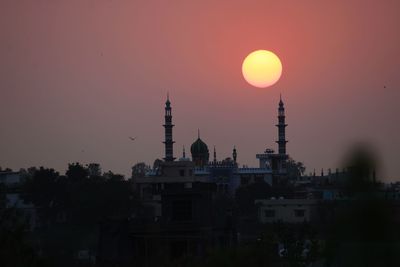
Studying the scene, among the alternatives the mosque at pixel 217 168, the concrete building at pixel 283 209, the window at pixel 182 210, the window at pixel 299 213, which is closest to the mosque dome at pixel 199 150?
the mosque at pixel 217 168

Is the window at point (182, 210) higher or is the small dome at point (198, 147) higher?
the small dome at point (198, 147)

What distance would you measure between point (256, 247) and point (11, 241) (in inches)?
215

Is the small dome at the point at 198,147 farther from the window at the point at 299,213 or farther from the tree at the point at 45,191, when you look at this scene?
the tree at the point at 45,191

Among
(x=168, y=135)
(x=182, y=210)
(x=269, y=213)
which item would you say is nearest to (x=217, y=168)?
(x=168, y=135)

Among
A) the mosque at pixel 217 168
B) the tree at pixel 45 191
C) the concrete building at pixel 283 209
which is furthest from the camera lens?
the mosque at pixel 217 168

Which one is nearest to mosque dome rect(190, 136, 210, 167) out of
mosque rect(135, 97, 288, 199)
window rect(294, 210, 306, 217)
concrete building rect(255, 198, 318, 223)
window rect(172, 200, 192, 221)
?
mosque rect(135, 97, 288, 199)

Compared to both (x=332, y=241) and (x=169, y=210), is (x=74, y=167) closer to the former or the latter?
(x=169, y=210)

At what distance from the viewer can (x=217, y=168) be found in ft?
318

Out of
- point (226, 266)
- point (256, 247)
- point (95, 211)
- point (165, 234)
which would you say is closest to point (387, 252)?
point (226, 266)

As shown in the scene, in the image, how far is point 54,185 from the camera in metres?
65.8

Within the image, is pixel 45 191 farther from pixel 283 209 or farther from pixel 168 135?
pixel 168 135

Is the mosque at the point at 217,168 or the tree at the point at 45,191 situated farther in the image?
the mosque at the point at 217,168

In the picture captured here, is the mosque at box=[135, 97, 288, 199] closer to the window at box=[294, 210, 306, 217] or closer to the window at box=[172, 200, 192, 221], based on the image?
the window at box=[294, 210, 306, 217]

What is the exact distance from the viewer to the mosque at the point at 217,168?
8488 centimetres
